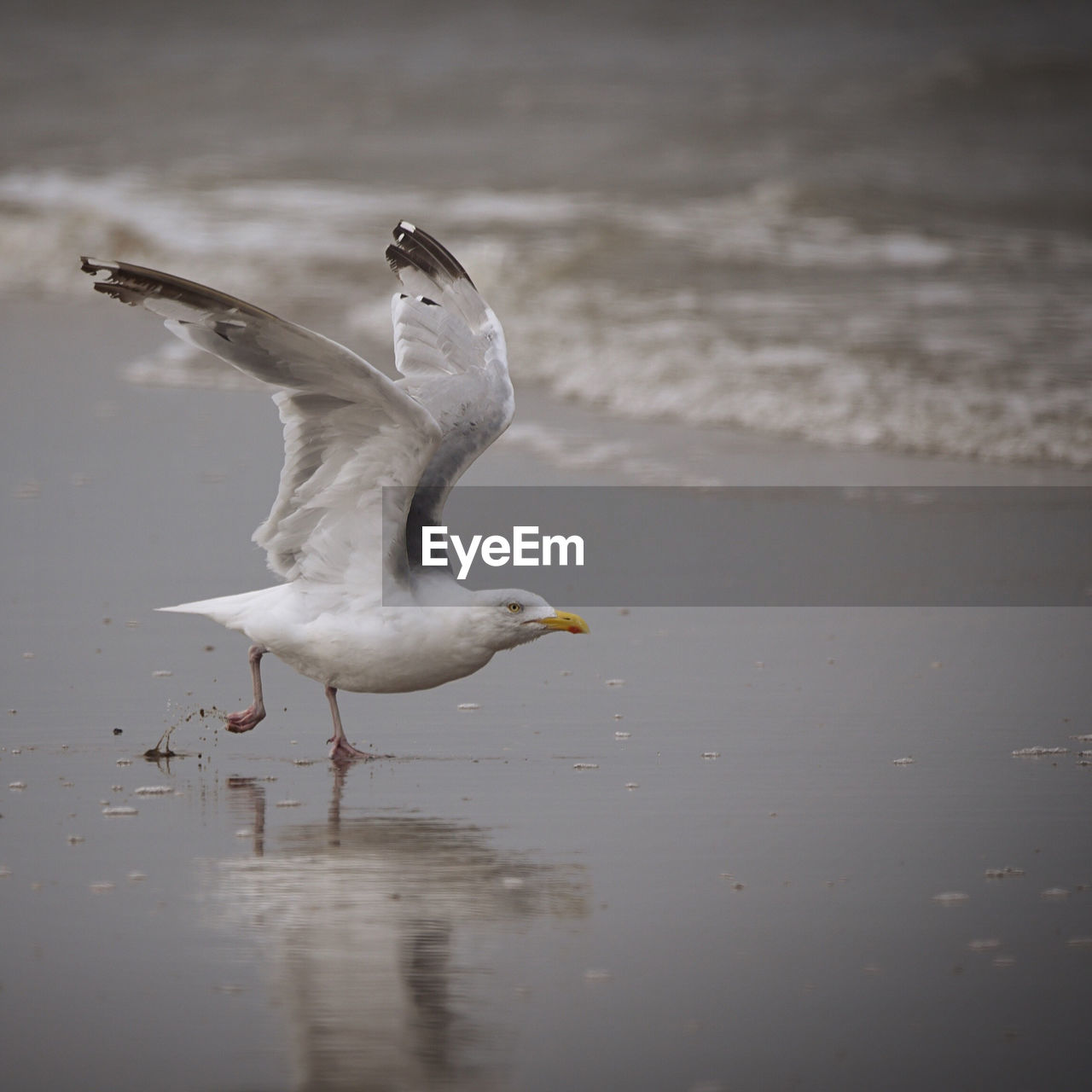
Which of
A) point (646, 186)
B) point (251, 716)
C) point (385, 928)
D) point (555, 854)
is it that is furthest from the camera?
point (646, 186)

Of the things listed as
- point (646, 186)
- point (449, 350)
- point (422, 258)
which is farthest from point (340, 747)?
point (646, 186)

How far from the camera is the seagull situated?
5.52 m

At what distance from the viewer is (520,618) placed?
5879 millimetres

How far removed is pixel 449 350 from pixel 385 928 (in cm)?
352

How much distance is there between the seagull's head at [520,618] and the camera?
5871 mm

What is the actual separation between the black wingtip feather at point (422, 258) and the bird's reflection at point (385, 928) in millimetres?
2817

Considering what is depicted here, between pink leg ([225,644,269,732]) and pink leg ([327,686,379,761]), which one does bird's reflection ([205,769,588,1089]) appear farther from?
pink leg ([225,644,269,732])

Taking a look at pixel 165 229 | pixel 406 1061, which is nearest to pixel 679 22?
pixel 165 229

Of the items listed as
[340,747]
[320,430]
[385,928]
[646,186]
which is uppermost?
[646,186]

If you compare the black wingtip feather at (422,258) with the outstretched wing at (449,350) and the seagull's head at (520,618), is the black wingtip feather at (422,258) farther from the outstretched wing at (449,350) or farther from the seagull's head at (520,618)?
the seagull's head at (520,618)

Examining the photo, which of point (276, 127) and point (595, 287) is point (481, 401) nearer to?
point (595, 287)

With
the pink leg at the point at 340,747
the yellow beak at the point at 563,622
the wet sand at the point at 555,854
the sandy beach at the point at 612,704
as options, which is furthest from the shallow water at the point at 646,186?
the pink leg at the point at 340,747

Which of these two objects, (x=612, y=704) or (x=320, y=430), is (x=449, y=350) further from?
(x=612, y=704)

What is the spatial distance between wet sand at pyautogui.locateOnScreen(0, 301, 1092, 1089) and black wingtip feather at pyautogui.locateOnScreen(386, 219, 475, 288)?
150 cm
